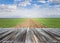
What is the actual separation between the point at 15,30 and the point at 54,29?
2.69ft

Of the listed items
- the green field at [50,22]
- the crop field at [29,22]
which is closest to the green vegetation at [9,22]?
the crop field at [29,22]

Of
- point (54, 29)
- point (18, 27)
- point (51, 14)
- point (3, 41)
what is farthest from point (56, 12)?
point (3, 41)

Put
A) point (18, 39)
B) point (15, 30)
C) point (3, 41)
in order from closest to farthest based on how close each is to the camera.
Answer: point (3, 41)
point (18, 39)
point (15, 30)

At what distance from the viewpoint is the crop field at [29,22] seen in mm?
3191

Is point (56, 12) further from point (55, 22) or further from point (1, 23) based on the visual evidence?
point (1, 23)

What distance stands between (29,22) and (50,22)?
449mm

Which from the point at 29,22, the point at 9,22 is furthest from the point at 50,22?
the point at 9,22

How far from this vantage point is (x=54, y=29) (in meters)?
3.19

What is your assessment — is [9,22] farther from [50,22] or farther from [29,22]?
[50,22]

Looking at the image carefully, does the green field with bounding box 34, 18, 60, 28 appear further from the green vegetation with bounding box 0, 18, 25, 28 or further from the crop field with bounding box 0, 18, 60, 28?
the green vegetation with bounding box 0, 18, 25, 28

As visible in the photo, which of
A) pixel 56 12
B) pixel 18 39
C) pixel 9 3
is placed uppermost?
pixel 9 3

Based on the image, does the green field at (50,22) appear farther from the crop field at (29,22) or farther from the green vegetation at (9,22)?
the green vegetation at (9,22)

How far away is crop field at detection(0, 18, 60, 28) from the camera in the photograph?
3.19 meters

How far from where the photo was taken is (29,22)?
3.19m
